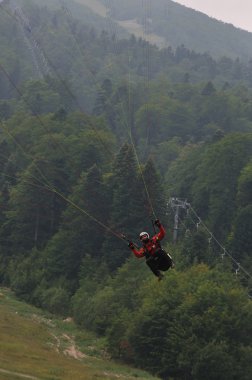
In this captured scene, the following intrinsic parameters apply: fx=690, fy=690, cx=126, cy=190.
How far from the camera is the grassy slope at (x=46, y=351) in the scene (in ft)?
166

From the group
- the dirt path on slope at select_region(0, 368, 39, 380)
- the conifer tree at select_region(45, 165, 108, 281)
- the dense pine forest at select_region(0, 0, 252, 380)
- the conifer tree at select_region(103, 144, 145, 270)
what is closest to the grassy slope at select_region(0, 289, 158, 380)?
the dirt path on slope at select_region(0, 368, 39, 380)

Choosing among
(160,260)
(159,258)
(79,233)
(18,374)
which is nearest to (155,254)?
(159,258)

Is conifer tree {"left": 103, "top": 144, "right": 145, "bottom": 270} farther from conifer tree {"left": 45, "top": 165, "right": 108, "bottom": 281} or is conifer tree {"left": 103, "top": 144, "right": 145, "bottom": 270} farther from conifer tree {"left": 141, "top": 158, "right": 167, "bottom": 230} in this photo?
conifer tree {"left": 45, "top": 165, "right": 108, "bottom": 281}

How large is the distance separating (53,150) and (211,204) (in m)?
30.1

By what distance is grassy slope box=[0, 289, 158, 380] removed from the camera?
5056cm

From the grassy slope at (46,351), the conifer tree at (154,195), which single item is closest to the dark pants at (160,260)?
the grassy slope at (46,351)

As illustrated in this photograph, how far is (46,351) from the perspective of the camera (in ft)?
195

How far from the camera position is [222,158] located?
11862cm

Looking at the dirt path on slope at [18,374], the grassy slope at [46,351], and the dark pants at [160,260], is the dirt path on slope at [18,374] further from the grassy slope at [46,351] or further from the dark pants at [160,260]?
the dark pants at [160,260]

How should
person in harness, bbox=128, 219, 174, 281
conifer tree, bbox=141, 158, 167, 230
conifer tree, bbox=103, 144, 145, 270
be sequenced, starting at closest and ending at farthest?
person in harness, bbox=128, 219, 174, 281
conifer tree, bbox=103, 144, 145, 270
conifer tree, bbox=141, 158, 167, 230

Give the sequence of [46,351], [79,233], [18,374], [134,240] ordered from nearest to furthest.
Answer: [18,374], [46,351], [134,240], [79,233]

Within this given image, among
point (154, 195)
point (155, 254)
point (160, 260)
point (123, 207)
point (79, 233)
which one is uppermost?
point (154, 195)

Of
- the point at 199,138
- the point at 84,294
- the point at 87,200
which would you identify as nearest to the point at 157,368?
the point at 84,294

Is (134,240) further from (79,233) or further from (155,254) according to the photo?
(155,254)
